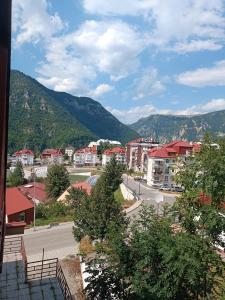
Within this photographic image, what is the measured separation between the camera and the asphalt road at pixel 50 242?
2465 cm

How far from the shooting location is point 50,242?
27156 millimetres

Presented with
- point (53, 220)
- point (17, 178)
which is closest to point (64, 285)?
point (53, 220)

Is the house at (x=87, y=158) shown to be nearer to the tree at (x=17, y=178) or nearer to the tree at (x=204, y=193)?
the tree at (x=17, y=178)

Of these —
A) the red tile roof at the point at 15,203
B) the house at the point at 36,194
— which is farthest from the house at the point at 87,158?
the red tile roof at the point at 15,203

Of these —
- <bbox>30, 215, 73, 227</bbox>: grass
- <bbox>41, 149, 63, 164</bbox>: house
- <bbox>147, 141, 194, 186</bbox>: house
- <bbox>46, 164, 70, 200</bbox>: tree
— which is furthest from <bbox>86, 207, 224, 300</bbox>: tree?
<bbox>41, 149, 63, 164</bbox>: house

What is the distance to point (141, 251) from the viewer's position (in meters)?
10.9

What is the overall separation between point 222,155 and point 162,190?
2193 inches

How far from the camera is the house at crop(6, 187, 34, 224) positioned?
32906mm

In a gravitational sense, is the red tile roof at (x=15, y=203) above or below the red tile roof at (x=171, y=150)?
below

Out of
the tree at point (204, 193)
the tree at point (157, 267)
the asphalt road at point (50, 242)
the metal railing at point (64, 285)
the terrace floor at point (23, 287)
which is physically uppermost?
the tree at point (204, 193)

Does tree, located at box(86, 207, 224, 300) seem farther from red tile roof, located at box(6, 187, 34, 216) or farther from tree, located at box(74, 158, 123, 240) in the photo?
red tile roof, located at box(6, 187, 34, 216)

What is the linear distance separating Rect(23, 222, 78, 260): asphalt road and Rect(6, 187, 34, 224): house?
3118 millimetres

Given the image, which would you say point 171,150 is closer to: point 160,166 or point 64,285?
point 160,166

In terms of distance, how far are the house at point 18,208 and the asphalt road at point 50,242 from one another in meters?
3.12
